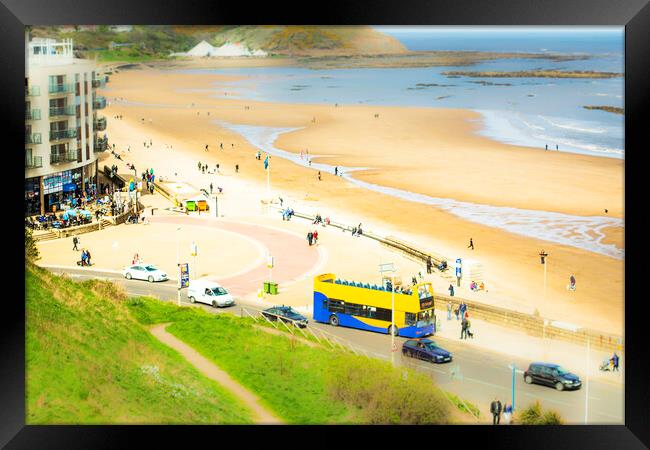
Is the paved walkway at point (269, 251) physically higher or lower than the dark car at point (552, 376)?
higher

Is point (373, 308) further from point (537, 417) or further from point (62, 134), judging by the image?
point (62, 134)

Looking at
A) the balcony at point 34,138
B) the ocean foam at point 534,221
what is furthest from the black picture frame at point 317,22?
the ocean foam at point 534,221

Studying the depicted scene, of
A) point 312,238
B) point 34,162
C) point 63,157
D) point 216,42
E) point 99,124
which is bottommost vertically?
point 312,238

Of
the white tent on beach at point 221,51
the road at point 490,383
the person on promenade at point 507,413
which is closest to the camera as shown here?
the person on promenade at point 507,413

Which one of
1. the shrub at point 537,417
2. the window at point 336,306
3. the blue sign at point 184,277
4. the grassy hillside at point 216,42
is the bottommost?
the shrub at point 537,417

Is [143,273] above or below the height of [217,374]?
above

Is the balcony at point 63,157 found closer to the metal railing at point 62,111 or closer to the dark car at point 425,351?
the metal railing at point 62,111

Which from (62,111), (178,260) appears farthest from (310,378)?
(62,111)
